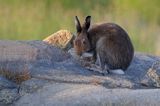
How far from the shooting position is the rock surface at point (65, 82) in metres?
9.61

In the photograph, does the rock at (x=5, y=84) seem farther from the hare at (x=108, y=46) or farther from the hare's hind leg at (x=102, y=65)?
the hare at (x=108, y=46)

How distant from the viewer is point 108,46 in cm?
1160

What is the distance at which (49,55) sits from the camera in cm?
1166

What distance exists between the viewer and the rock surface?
961cm

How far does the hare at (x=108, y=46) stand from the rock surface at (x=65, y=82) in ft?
0.65

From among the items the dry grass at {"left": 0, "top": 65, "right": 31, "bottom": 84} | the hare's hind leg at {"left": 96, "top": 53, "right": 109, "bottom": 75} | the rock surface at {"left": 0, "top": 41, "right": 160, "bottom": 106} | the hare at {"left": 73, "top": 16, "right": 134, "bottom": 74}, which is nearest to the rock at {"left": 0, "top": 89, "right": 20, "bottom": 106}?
the rock surface at {"left": 0, "top": 41, "right": 160, "bottom": 106}

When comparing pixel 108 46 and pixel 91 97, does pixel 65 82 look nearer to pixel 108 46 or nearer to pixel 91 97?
pixel 91 97

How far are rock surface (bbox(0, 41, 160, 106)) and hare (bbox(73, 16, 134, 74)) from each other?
20 centimetres

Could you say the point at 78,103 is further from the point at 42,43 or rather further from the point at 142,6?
the point at 142,6

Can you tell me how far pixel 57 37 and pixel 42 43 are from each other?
444 mm

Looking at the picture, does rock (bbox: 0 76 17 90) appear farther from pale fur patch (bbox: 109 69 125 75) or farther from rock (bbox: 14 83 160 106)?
pale fur patch (bbox: 109 69 125 75)

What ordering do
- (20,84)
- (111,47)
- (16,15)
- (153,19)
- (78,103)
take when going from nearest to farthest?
(78,103) < (20,84) < (111,47) < (16,15) < (153,19)

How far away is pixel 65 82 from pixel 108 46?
129cm

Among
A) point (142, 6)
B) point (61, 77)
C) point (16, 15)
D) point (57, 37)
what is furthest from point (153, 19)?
point (61, 77)
